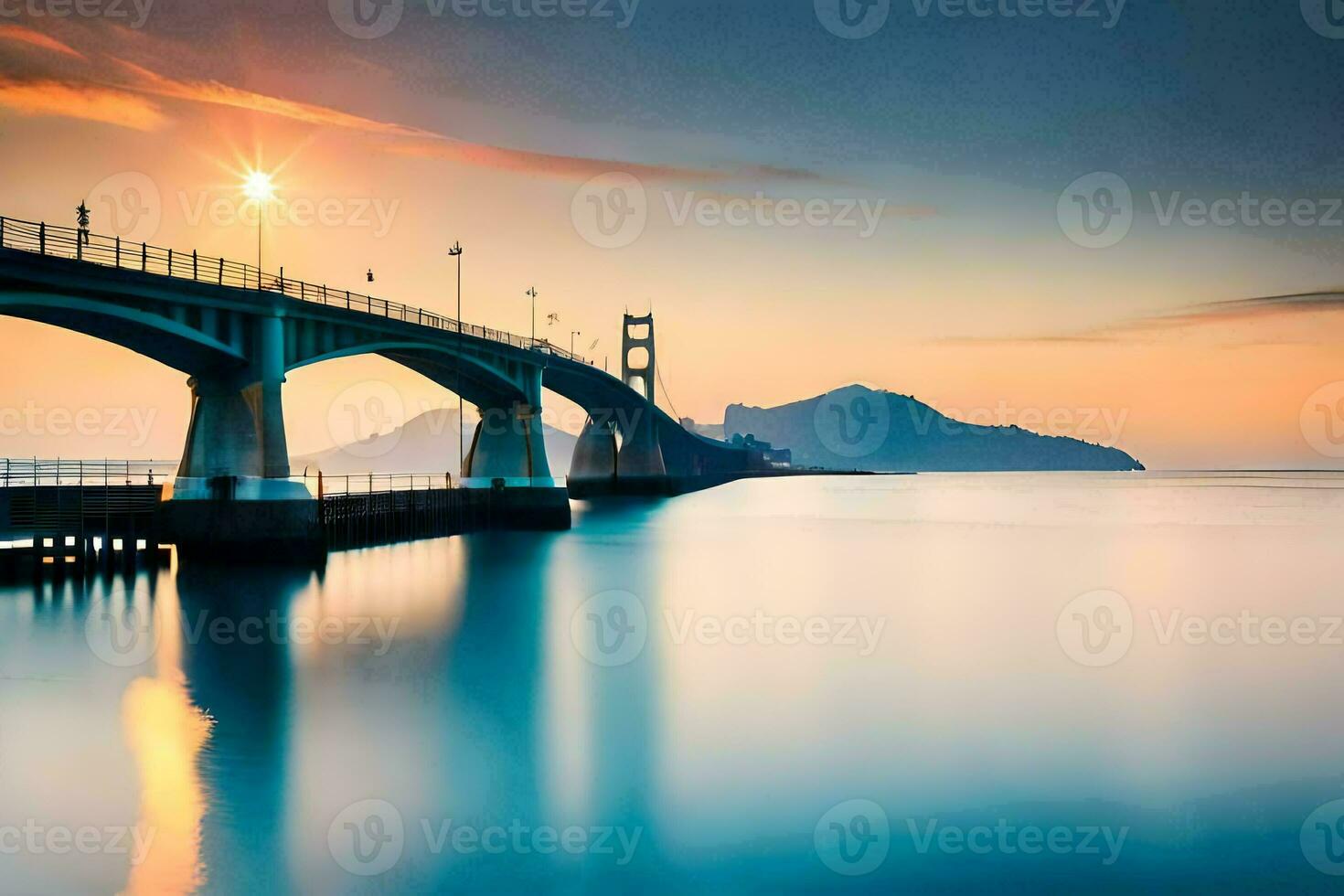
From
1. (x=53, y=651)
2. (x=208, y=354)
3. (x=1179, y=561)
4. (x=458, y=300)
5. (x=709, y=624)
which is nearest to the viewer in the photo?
(x=53, y=651)

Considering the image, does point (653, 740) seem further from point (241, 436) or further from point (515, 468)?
point (515, 468)

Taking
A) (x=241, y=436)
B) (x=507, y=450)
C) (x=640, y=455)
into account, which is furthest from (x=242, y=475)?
(x=640, y=455)

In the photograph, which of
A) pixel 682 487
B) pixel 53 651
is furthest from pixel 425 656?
pixel 682 487

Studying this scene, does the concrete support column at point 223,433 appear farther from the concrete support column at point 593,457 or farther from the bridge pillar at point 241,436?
the concrete support column at point 593,457

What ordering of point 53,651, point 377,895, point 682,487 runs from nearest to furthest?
point 377,895, point 53,651, point 682,487

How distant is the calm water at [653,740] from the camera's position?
970cm

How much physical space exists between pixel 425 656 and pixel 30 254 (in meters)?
14.4

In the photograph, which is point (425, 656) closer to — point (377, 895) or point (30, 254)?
point (377, 895)

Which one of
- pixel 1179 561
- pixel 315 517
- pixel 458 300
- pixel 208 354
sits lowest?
pixel 1179 561

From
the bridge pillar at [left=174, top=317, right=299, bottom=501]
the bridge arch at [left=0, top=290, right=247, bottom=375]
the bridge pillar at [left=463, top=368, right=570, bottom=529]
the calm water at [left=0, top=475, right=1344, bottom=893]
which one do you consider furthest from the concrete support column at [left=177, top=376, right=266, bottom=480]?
the bridge pillar at [left=463, top=368, right=570, bottom=529]

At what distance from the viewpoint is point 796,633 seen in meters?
25.3

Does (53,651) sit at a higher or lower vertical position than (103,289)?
lower

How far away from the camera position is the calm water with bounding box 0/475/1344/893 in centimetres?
970

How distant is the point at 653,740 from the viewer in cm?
1461
